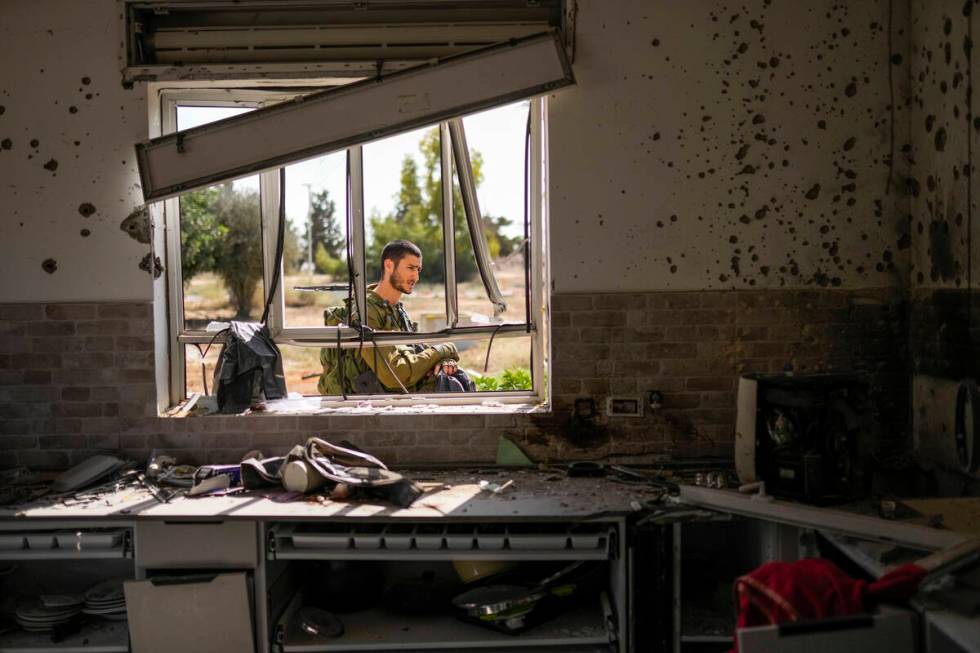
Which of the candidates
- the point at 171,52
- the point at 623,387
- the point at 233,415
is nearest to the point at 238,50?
the point at 171,52

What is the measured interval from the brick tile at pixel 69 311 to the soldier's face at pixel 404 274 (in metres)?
1.39

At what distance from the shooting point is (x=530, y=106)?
3.80 meters

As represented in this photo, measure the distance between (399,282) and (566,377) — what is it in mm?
1149

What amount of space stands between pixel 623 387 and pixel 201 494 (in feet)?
5.74

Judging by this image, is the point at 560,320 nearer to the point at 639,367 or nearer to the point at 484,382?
the point at 639,367

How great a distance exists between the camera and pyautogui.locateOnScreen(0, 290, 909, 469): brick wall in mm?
3605

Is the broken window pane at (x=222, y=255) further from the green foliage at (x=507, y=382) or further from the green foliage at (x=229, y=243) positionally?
the green foliage at (x=507, y=382)

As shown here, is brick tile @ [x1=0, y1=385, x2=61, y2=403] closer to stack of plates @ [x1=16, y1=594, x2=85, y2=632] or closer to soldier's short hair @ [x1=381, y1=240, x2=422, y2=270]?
stack of plates @ [x1=16, y1=594, x2=85, y2=632]

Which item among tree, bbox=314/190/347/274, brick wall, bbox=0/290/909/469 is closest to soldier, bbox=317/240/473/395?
tree, bbox=314/190/347/274

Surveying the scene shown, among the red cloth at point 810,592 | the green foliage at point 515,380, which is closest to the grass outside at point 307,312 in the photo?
the green foliage at point 515,380

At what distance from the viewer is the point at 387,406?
390 cm

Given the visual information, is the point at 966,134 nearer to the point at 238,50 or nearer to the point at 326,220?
the point at 238,50

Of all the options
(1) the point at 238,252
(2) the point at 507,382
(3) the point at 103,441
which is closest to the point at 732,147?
(2) the point at 507,382

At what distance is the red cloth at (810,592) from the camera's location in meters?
2.11
